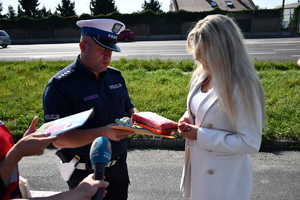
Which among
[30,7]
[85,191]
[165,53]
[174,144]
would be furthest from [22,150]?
[30,7]

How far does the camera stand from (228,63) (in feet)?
6.48

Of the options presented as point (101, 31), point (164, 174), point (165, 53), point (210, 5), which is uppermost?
point (210, 5)

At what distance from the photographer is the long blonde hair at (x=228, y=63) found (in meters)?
1.92

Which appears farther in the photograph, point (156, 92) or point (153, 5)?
point (153, 5)

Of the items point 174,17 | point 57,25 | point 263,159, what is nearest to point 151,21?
point 174,17

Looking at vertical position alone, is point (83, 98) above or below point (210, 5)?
below

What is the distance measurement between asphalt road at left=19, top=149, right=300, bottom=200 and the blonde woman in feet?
4.63

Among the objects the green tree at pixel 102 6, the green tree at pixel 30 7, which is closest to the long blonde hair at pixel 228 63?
the green tree at pixel 102 6

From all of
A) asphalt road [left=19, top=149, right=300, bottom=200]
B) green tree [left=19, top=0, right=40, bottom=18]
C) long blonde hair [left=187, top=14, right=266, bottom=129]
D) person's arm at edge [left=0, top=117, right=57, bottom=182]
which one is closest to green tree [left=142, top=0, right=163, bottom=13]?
green tree [left=19, top=0, right=40, bottom=18]

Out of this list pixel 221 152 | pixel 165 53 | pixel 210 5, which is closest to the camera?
pixel 221 152

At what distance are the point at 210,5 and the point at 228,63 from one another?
142ft

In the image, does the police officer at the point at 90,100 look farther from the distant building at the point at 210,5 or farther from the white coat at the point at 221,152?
the distant building at the point at 210,5

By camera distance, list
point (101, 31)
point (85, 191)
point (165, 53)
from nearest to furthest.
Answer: point (85, 191) → point (101, 31) → point (165, 53)

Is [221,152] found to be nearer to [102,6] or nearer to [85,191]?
[85,191]
